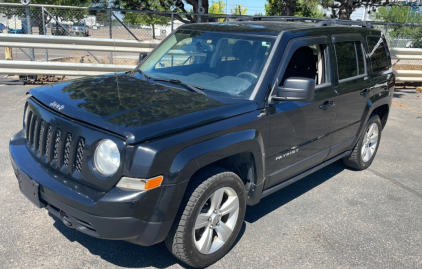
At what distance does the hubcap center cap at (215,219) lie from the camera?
3236 mm

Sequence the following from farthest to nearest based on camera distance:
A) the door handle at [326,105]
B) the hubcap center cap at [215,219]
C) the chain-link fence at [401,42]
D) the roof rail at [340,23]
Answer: the chain-link fence at [401,42], the roof rail at [340,23], the door handle at [326,105], the hubcap center cap at [215,219]

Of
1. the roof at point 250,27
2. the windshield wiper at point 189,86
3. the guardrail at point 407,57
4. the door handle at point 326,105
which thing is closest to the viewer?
the windshield wiper at point 189,86

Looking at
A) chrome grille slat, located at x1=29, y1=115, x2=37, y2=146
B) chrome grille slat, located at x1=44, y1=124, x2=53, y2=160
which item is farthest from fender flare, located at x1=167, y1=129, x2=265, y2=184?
chrome grille slat, located at x1=29, y1=115, x2=37, y2=146

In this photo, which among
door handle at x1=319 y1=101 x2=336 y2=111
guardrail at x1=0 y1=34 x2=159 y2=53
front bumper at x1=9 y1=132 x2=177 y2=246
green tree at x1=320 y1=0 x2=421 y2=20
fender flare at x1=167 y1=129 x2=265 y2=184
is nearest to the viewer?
front bumper at x1=9 y1=132 x2=177 y2=246

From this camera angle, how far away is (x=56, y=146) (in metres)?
3.10

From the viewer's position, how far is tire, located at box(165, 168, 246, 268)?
298 cm

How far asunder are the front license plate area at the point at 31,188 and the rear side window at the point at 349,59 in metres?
3.27

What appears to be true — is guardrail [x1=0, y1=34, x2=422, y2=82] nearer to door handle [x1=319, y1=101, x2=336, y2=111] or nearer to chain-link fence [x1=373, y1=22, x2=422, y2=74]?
door handle [x1=319, y1=101, x2=336, y2=111]

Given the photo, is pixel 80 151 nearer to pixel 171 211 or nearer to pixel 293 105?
pixel 171 211

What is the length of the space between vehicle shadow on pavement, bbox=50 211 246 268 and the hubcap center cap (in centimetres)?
42

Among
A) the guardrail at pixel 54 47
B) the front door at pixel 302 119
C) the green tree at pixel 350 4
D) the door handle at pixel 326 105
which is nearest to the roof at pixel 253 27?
the front door at pixel 302 119

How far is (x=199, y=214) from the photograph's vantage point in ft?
10.2

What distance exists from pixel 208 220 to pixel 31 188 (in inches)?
53.9

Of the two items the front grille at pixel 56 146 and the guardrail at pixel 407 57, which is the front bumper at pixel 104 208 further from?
the guardrail at pixel 407 57
